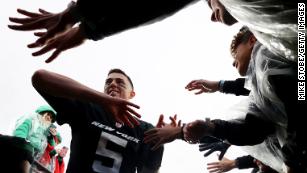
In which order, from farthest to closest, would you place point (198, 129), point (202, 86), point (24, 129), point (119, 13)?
point (24, 129) < point (202, 86) < point (198, 129) < point (119, 13)

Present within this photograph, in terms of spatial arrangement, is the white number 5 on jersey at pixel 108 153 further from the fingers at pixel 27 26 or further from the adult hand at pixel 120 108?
the fingers at pixel 27 26

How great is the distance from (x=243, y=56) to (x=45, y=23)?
1443mm

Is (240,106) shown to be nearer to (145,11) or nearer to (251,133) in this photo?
(251,133)

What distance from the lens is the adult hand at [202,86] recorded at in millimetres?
2672

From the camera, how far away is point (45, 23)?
104cm

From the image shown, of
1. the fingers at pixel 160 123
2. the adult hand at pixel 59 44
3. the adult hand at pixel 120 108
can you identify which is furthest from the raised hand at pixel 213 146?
the adult hand at pixel 59 44

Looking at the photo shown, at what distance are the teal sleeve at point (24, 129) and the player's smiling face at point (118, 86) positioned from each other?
1.44 m

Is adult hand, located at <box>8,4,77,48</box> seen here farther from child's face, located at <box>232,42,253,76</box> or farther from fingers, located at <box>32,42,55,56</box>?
child's face, located at <box>232,42,253,76</box>

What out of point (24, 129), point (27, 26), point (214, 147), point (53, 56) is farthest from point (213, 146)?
point (24, 129)

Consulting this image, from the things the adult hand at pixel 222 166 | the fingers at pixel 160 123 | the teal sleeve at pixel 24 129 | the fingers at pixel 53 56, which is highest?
the fingers at pixel 53 56

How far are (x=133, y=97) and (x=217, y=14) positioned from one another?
1.61 m

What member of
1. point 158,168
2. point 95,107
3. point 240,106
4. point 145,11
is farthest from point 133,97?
point 145,11

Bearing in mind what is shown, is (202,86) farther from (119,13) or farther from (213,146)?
(119,13)

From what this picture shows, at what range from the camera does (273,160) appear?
71.3 inches
